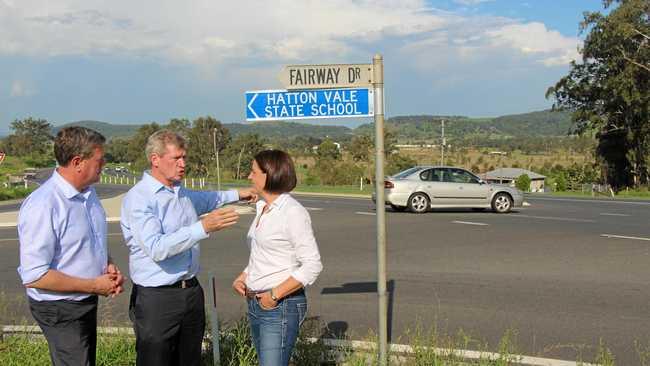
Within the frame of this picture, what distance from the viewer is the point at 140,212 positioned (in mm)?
3680

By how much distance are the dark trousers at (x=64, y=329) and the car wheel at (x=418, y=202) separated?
1758 centimetres

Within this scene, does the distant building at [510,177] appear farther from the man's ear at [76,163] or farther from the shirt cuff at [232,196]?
the man's ear at [76,163]

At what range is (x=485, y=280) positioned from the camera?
9.24 metres

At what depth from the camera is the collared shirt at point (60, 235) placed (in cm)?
338

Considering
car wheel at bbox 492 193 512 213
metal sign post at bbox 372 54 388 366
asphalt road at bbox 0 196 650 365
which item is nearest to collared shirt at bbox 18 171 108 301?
metal sign post at bbox 372 54 388 366

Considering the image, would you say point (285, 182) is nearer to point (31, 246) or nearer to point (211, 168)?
point (31, 246)

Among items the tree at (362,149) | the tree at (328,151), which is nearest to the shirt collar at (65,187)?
the tree at (362,149)

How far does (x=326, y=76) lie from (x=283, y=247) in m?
1.42

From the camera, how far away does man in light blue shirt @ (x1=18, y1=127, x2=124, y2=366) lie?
339cm

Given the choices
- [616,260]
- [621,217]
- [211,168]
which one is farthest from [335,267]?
[211,168]

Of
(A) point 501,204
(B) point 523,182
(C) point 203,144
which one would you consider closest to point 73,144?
(A) point 501,204

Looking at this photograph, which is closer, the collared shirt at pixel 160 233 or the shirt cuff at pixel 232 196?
the collared shirt at pixel 160 233

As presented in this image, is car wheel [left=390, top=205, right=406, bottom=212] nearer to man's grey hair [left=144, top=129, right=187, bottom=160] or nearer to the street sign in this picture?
the street sign

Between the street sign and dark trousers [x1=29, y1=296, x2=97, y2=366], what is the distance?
1922 millimetres
